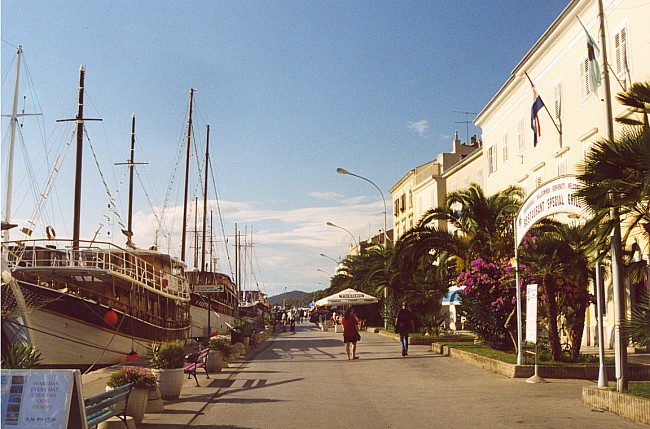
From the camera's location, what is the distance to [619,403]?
35.9ft

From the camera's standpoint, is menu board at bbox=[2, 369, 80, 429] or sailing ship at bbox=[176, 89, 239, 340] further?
sailing ship at bbox=[176, 89, 239, 340]

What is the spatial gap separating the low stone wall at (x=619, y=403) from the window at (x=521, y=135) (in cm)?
2354

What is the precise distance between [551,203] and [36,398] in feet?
34.2

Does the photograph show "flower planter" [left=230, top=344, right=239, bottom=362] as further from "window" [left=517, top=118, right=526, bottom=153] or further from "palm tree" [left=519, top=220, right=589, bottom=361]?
"window" [left=517, top=118, right=526, bottom=153]

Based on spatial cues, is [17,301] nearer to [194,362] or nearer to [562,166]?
[194,362]

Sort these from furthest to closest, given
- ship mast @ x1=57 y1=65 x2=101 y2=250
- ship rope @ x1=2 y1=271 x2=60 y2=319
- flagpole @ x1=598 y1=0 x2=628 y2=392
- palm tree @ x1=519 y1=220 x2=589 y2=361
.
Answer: ship mast @ x1=57 y1=65 x2=101 y2=250 < ship rope @ x1=2 y1=271 x2=60 y2=319 < palm tree @ x1=519 y1=220 x2=589 y2=361 < flagpole @ x1=598 y1=0 x2=628 y2=392

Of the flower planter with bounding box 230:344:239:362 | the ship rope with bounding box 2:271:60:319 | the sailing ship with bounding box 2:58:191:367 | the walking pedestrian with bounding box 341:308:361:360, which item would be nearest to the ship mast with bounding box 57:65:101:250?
the sailing ship with bounding box 2:58:191:367

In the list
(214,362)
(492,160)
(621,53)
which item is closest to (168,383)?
(214,362)

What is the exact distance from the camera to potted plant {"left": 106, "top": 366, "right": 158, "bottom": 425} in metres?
10.8

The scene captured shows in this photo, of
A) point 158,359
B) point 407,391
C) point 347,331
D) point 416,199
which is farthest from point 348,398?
point 416,199

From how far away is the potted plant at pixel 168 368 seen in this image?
13.8 meters

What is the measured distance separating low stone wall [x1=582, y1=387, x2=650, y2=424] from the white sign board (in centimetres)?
305

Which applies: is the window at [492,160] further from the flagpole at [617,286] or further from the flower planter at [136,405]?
the flower planter at [136,405]

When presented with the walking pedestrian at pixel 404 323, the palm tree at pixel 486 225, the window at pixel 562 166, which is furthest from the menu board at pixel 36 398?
the window at pixel 562 166
